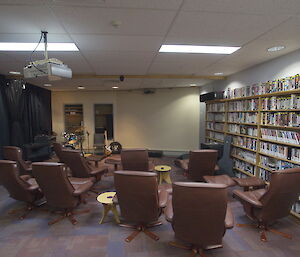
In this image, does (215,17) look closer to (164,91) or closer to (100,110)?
(164,91)

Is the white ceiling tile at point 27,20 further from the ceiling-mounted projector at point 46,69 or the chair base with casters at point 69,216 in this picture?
the chair base with casters at point 69,216

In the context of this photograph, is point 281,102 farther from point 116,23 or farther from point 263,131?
point 116,23

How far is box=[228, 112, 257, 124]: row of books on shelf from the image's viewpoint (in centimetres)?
363

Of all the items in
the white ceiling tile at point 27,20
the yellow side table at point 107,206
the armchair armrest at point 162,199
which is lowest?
the yellow side table at point 107,206

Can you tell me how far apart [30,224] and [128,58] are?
9.97 feet

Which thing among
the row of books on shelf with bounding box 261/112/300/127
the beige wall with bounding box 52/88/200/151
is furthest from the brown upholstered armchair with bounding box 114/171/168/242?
the beige wall with bounding box 52/88/200/151

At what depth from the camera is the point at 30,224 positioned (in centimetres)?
257

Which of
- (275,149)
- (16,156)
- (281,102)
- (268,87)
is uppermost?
(268,87)

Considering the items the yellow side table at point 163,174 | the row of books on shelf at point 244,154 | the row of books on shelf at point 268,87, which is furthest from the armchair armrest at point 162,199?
the row of books on shelf at point 268,87

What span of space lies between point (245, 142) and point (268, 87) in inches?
49.8

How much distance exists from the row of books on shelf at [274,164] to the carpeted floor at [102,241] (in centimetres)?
80

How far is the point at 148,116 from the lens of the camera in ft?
23.5

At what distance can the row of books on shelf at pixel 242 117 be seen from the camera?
3.63m

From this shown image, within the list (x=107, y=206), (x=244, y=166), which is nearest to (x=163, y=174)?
(x=107, y=206)
